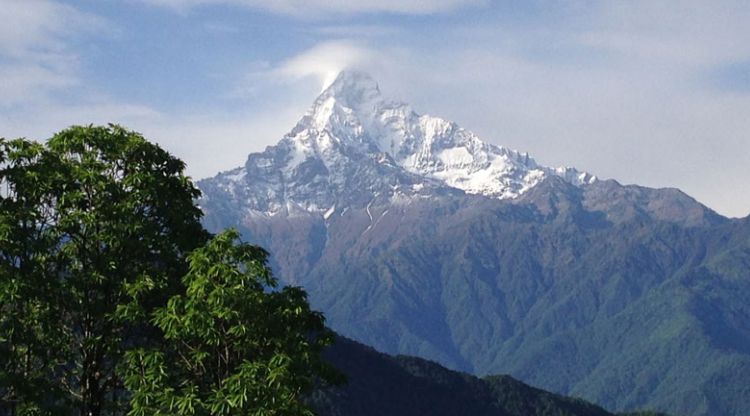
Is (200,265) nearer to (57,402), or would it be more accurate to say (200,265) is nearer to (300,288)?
(300,288)

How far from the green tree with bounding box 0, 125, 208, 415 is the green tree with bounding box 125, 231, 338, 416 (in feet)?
8.66

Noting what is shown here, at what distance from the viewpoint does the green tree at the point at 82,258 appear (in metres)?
42.9

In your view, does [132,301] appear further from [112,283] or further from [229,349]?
[229,349]

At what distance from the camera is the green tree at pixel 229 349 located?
3869 centimetres

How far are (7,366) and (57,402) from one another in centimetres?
358

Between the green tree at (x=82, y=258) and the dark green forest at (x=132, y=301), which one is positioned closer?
the dark green forest at (x=132, y=301)

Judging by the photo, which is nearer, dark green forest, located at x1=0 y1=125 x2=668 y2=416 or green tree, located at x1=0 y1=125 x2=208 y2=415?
dark green forest, located at x1=0 y1=125 x2=668 y2=416

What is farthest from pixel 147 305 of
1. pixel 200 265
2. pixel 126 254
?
pixel 200 265

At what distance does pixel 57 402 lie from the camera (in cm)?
4644

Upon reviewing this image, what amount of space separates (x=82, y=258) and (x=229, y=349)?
8.21 meters

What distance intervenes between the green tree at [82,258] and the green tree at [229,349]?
2.64 m

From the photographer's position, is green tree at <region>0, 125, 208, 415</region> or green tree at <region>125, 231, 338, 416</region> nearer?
green tree at <region>125, 231, 338, 416</region>

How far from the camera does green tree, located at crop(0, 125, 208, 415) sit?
42.9 meters

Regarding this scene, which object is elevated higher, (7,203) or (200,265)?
(7,203)
